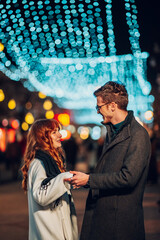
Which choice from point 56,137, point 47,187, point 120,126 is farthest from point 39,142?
point 120,126

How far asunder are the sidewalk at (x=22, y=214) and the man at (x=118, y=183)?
3.85 metres

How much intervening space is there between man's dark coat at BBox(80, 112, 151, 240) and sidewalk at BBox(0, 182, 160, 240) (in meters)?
3.85

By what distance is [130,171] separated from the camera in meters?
3.30

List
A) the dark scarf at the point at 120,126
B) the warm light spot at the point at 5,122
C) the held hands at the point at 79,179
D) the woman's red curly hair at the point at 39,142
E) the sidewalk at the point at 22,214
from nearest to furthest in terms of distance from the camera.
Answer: the held hands at the point at 79,179 → the dark scarf at the point at 120,126 → the woman's red curly hair at the point at 39,142 → the sidewalk at the point at 22,214 → the warm light spot at the point at 5,122

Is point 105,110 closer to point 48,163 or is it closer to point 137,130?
point 137,130

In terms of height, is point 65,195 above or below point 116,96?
below

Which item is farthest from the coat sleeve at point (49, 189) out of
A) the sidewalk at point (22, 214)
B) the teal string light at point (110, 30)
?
the sidewalk at point (22, 214)

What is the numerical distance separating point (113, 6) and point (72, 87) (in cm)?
634

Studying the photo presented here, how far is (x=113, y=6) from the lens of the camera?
16.7 ft

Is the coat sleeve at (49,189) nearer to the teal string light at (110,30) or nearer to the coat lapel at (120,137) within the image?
the coat lapel at (120,137)

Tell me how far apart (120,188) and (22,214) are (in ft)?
22.3

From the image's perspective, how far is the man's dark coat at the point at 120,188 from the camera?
11.0ft

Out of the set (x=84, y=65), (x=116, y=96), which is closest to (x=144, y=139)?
(x=116, y=96)

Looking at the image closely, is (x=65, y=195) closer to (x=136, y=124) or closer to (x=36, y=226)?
(x=36, y=226)
